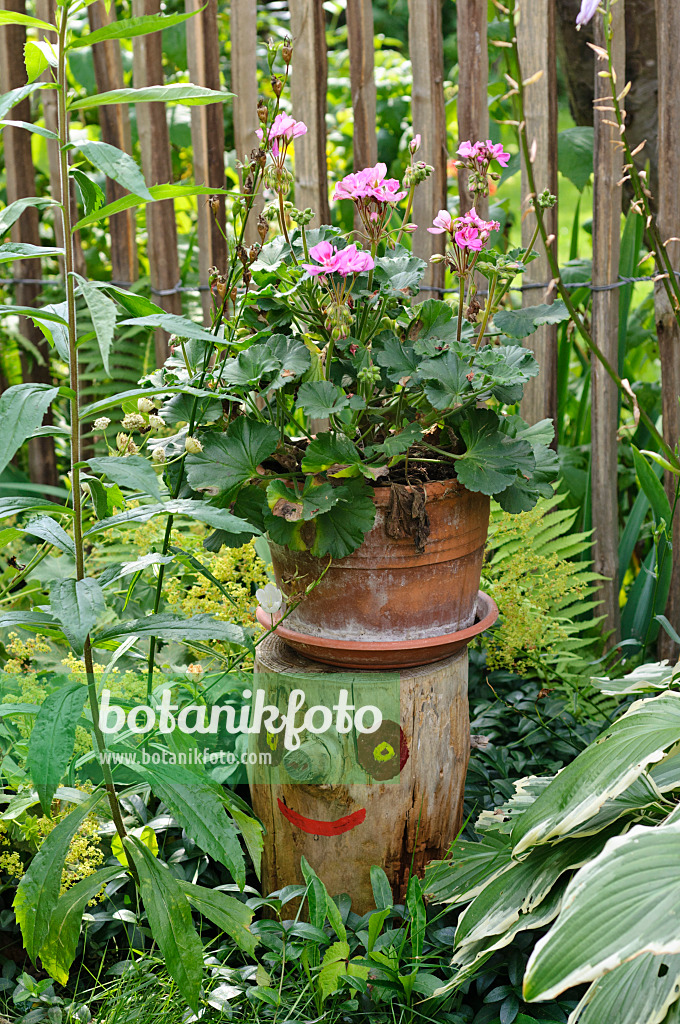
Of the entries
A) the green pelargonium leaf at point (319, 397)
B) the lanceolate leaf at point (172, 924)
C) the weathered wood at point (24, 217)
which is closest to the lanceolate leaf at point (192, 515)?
the green pelargonium leaf at point (319, 397)

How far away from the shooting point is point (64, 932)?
1.31 meters

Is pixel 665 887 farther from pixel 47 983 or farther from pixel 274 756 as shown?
pixel 47 983

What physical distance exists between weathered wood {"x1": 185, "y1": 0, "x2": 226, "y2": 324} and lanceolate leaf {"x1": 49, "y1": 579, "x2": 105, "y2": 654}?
4.75ft

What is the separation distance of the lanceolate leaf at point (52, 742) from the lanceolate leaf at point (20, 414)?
37cm

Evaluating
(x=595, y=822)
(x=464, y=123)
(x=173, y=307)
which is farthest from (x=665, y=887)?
(x=173, y=307)

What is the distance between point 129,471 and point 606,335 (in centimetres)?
153

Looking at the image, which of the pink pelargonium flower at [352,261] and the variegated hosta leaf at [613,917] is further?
the pink pelargonium flower at [352,261]

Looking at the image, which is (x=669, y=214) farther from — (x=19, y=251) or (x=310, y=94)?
(x=19, y=251)

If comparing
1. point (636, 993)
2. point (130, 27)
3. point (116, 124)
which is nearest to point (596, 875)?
point (636, 993)

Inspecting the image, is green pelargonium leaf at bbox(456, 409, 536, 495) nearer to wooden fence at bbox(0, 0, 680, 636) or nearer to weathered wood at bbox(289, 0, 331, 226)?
wooden fence at bbox(0, 0, 680, 636)

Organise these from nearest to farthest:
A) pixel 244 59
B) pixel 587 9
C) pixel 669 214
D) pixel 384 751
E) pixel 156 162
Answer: pixel 587 9 < pixel 384 751 < pixel 669 214 < pixel 244 59 < pixel 156 162

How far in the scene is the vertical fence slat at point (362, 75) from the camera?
7.36ft

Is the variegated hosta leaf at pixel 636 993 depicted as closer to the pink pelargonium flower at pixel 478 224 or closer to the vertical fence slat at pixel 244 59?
the pink pelargonium flower at pixel 478 224

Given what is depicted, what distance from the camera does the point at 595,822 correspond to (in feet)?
4.48
